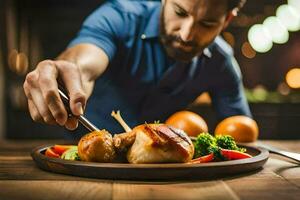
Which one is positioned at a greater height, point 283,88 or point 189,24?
point 189,24

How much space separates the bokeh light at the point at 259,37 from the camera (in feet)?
17.9

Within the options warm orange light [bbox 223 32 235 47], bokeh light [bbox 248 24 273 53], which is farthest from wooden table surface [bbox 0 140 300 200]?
warm orange light [bbox 223 32 235 47]

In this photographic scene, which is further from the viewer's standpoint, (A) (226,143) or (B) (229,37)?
(B) (229,37)

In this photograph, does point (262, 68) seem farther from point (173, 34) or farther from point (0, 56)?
point (173, 34)

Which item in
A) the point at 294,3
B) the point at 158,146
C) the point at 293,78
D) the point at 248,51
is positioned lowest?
the point at 293,78

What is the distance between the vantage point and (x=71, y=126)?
124 cm

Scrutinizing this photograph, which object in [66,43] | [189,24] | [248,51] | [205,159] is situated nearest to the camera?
[205,159]

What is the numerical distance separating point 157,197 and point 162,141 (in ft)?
0.64

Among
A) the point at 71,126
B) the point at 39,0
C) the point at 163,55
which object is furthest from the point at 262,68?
the point at 71,126

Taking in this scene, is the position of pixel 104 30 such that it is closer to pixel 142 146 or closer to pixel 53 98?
pixel 53 98

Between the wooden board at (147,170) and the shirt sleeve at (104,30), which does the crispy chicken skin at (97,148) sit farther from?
the shirt sleeve at (104,30)

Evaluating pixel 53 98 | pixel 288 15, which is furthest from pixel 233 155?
pixel 288 15

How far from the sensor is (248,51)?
5.83m

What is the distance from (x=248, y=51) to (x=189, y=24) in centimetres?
364
